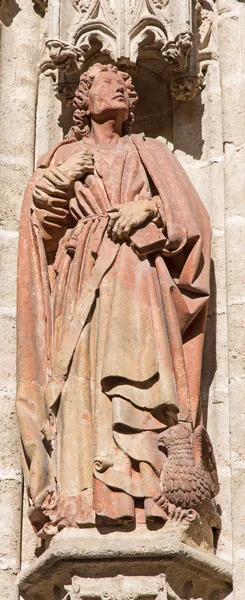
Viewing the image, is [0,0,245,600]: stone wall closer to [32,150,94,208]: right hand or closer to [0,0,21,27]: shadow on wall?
[0,0,21,27]: shadow on wall

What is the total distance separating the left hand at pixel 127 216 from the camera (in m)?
5.98

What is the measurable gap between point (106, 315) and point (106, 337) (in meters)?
0.11

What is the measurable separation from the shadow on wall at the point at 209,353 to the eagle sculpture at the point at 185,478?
1.64 feet

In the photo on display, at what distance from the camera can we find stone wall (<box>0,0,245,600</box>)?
20.0 feet

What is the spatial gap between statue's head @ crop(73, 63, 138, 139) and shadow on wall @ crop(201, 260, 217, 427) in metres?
0.79

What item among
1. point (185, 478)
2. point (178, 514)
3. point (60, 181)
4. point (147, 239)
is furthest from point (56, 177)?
point (178, 514)

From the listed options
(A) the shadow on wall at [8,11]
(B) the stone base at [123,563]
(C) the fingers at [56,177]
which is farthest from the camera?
(A) the shadow on wall at [8,11]

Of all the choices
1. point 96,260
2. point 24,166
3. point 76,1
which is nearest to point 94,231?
point 96,260

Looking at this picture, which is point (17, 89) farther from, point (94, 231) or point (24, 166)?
point (94, 231)

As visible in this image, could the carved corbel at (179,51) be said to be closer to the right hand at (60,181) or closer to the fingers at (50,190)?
the right hand at (60,181)

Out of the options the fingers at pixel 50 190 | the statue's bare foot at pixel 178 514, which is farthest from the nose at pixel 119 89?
the statue's bare foot at pixel 178 514

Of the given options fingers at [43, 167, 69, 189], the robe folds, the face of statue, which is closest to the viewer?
the robe folds

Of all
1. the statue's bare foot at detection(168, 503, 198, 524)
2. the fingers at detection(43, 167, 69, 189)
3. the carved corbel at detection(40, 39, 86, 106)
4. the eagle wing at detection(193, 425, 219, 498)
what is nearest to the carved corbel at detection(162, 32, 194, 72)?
the carved corbel at detection(40, 39, 86, 106)

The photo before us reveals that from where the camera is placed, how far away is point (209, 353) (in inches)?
252
